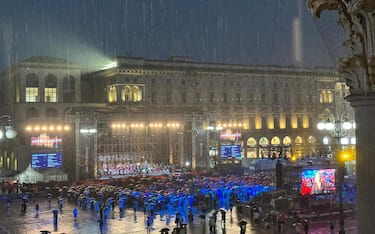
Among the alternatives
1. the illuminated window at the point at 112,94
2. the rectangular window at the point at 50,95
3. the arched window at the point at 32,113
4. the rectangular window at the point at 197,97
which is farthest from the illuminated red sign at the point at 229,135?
the arched window at the point at 32,113

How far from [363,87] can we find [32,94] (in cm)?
5171

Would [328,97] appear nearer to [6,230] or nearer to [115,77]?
[115,77]

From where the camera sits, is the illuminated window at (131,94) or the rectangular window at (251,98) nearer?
the illuminated window at (131,94)

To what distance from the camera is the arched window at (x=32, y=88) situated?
52.9 meters

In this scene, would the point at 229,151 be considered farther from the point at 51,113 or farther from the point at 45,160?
the point at 51,113

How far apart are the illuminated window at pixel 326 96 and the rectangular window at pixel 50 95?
37486 millimetres

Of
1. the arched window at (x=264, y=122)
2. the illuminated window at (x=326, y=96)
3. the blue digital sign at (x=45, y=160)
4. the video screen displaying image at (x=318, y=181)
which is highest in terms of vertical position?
the illuminated window at (x=326, y=96)

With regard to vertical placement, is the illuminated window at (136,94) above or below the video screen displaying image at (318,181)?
above

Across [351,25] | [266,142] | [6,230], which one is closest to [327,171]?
[6,230]

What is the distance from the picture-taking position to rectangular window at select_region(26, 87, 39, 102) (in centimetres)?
5278

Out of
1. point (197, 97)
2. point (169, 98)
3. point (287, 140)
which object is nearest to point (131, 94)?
point (169, 98)

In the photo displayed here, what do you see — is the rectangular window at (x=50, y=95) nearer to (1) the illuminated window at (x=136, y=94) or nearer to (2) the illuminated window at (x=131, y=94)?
(2) the illuminated window at (x=131, y=94)

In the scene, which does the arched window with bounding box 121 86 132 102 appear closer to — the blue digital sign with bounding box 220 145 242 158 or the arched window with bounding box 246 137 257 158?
the blue digital sign with bounding box 220 145 242 158

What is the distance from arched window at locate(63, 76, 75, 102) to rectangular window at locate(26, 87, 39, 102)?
3354 millimetres
